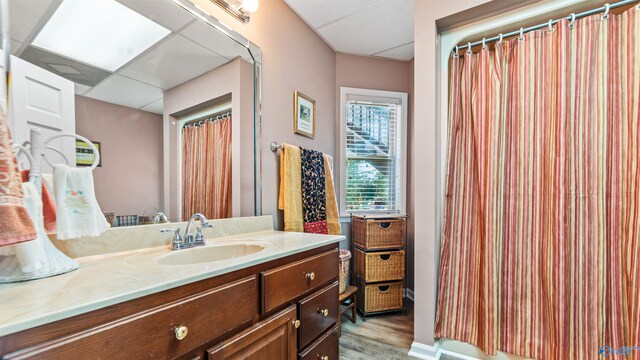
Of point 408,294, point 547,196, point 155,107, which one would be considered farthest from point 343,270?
point 155,107

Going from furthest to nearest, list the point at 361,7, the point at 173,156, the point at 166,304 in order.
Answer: the point at 361,7
the point at 173,156
the point at 166,304

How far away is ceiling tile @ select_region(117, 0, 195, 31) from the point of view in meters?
1.16

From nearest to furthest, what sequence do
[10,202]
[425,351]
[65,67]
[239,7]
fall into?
[10,202], [65,67], [239,7], [425,351]

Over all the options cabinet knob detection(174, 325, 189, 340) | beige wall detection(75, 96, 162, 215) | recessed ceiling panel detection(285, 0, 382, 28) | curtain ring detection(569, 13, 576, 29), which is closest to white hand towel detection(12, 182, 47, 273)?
beige wall detection(75, 96, 162, 215)

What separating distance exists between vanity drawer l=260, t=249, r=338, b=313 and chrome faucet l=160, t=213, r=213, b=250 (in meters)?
0.43

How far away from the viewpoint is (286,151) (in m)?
1.90

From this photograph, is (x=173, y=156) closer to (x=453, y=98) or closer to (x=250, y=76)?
(x=250, y=76)

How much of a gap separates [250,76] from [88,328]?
1.48m

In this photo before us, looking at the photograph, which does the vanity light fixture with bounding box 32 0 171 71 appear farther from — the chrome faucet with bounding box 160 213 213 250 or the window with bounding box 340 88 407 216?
the window with bounding box 340 88 407 216

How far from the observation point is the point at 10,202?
59 cm

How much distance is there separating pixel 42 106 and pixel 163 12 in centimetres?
66

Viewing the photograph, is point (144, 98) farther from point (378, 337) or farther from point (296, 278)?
point (378, 337)

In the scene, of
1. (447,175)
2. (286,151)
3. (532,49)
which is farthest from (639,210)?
(286,151)

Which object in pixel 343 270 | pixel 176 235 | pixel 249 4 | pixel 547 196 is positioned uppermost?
pixel 249 4
